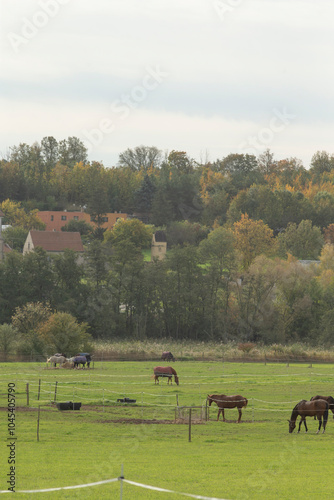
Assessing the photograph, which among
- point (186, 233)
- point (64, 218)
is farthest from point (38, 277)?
point (64, 218)

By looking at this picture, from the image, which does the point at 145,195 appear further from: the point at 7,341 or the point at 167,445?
the point at 167,445

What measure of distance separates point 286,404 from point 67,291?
204 feet

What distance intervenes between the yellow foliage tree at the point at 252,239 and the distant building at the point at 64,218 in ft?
106

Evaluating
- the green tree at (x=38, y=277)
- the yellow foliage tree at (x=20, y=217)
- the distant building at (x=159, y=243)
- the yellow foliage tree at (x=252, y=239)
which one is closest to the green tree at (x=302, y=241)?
the yellow foliage tree at (x=252, y=239)

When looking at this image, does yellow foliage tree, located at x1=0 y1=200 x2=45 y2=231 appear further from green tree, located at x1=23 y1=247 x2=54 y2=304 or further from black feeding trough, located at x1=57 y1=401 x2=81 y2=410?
black feeding trough, located at x1=57 y1=401 x2=81 y2=410

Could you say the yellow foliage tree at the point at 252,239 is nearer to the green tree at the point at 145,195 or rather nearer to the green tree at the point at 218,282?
the green tree at the point at 218,282

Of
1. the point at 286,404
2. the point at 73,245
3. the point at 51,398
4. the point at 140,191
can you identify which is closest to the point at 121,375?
the point at 51,398

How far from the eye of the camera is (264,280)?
97.1 m

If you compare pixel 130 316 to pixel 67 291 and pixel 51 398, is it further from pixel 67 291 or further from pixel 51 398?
pixel 51 398

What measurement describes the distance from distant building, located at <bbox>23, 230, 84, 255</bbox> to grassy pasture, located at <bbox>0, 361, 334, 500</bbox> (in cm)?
8602

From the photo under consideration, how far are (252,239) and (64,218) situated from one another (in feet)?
155

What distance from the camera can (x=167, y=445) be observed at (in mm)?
23312

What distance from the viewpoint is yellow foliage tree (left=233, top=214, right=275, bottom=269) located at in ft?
451

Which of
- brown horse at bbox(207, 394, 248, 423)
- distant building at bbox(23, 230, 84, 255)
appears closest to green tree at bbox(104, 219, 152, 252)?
distant building at bbox(23, 230, 84, 255)
